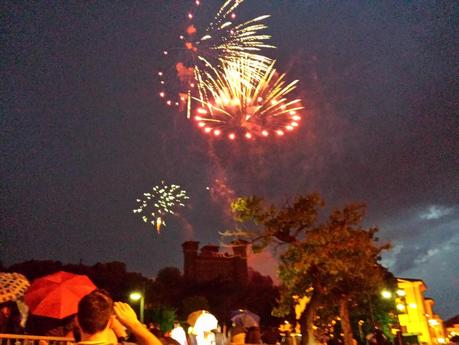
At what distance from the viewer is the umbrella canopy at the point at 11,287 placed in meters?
6.99

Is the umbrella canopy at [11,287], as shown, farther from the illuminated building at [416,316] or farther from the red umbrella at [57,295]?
the illuminated building at [416,316]

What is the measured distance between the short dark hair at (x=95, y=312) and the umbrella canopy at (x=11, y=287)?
476cm

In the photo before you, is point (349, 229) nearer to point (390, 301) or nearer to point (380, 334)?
point (380, 334)

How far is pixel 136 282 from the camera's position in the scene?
51531 mm

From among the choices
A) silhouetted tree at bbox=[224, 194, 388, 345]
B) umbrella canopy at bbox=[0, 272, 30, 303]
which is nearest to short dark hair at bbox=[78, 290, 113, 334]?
umbrella canopy at bbox=[0, 272, 30, 303]

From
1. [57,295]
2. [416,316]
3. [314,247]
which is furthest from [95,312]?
[416,316]

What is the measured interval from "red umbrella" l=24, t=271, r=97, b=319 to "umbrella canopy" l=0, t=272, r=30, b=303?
0.80 metres

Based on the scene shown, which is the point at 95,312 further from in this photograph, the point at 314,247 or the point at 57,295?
the point at 314,247

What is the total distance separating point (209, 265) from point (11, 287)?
63284 mm

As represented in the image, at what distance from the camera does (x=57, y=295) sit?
321 inches

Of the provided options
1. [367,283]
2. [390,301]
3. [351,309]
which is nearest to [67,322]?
[367,283]

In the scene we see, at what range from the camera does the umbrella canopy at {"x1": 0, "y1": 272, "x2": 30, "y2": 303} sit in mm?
6988

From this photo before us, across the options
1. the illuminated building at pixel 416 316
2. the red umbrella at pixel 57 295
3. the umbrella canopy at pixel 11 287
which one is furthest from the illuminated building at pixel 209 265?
the umbrella canopy at pixel 11 287

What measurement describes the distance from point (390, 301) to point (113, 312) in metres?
33.1
